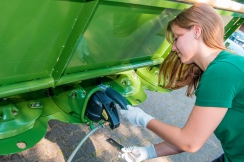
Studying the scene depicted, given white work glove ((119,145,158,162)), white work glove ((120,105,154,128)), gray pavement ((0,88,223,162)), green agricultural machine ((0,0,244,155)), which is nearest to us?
green agricultural machine ((0,0,244,155))

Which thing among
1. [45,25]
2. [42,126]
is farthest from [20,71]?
[42,126]

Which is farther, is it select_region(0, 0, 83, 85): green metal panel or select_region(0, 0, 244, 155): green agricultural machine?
select_region(0, 0, 244, 155): green agricultural machine

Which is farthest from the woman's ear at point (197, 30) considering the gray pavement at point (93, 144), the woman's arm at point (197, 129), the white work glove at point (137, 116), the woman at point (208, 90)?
the gray pavement at point (93, 144)

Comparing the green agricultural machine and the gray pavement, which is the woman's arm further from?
the gray pavement

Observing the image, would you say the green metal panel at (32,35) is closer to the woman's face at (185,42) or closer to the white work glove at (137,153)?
the woman's face at (185,42)

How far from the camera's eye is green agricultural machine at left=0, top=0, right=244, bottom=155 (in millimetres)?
1352

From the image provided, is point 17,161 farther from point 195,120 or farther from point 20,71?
point 195,120

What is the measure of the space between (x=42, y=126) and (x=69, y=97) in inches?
13.8

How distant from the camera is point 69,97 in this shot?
2.04 metres

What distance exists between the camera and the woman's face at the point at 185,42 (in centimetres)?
140

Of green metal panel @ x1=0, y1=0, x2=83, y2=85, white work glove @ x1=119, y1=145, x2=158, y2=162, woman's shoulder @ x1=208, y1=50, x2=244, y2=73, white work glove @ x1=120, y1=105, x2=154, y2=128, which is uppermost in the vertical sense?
woman's shoulder @ x1=208, y1=50, x2=244, y2=73

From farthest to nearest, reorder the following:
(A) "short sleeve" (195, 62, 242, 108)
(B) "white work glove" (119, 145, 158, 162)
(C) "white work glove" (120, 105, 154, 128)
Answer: (B) "white work glove" (119, 145, 158, 162) < (C) "white work glove" (120, 105, 154, 128) < (A) "short sleeve" (195, 62, 242, 108)

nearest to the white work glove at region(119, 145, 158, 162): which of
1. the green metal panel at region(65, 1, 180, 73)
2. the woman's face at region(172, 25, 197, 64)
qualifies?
the green metal panel at region(65, 1, 180, 73)

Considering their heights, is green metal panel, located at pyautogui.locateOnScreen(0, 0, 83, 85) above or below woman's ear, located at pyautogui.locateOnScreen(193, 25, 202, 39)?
below
